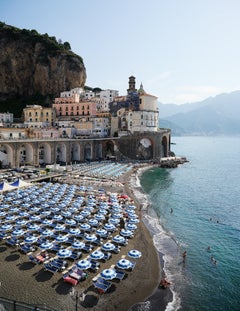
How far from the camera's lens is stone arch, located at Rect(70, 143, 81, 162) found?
9176 centimetres

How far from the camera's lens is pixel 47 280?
23094 mm

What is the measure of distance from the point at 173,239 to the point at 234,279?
9.42 metres

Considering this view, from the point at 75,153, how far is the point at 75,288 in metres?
73.3

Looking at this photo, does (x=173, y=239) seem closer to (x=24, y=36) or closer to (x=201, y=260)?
(x=201, y=260)

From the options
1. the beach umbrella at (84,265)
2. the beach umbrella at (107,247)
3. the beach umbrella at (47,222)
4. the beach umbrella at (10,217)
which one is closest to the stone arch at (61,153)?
the beach umbrella at (10,217)

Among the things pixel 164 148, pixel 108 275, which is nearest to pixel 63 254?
pixel 108 275

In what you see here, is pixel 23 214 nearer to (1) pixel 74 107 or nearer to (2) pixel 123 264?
(2) pixel 123 264

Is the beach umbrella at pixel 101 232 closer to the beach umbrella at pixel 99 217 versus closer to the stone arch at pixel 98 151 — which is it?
the beach umbrella at pixel 99 217

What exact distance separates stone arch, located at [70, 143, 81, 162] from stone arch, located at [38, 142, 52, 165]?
11311mm

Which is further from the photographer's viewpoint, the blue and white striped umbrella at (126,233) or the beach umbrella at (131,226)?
the beach umbrella at (131,226)

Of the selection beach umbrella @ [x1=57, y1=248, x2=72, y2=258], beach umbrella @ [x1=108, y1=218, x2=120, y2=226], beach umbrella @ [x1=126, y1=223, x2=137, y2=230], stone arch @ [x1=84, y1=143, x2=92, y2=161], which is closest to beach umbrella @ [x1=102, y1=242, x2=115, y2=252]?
beach umbrella @ [x1=57, y1=248, x2=72, y2=258]

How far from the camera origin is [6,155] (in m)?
71.1

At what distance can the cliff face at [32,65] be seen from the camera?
118 metres

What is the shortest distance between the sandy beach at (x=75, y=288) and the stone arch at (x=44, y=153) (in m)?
53.3
